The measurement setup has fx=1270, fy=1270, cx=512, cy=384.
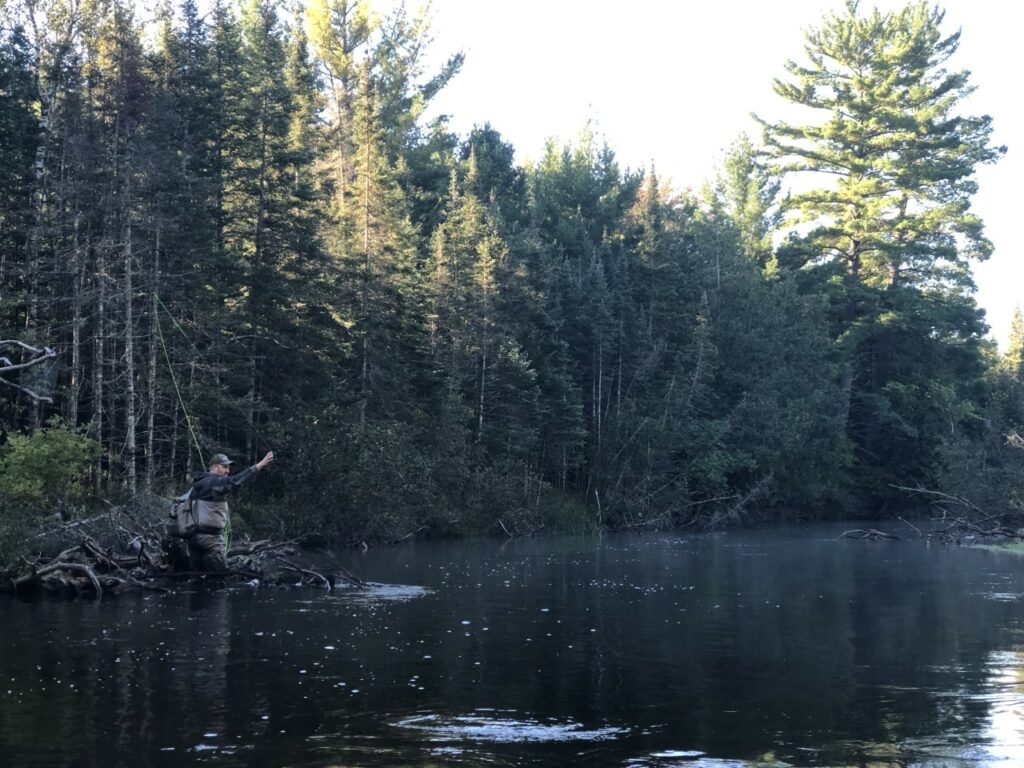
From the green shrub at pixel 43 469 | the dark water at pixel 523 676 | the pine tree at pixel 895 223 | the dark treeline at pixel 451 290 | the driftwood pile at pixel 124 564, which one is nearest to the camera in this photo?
the dark water at pixel 523 676

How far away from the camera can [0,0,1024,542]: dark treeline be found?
37.6 m

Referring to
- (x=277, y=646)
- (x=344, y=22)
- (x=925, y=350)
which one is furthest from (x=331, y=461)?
(x=925, y=350)

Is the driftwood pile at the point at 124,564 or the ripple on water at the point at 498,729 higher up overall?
the driftwood pile at the point at 124,564

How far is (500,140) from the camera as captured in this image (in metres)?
83.0

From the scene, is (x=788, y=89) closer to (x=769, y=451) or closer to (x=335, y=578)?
(x=769, y=451)

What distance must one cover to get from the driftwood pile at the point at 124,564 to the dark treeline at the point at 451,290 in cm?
242

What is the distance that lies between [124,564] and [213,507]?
4324 millimetres

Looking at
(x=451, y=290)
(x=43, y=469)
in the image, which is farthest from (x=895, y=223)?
(x=43, y=469)

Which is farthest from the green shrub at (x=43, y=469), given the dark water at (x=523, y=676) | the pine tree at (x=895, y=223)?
the pine tree at (x=895, y=223)

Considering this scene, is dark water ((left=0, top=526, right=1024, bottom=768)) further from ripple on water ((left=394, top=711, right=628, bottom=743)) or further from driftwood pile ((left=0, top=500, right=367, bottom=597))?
driftwood pile ((left=0, top=500, right=367, bottom=597))

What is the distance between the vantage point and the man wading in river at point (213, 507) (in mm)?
22453

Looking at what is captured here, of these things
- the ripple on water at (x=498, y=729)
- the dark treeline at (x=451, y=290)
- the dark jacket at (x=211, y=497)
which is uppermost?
the dark treeline at (x=451, y=290)

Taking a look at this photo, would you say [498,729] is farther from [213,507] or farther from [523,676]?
[213,507]

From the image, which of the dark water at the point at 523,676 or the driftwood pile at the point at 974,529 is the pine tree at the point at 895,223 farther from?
the dark water at the point at 523,676
